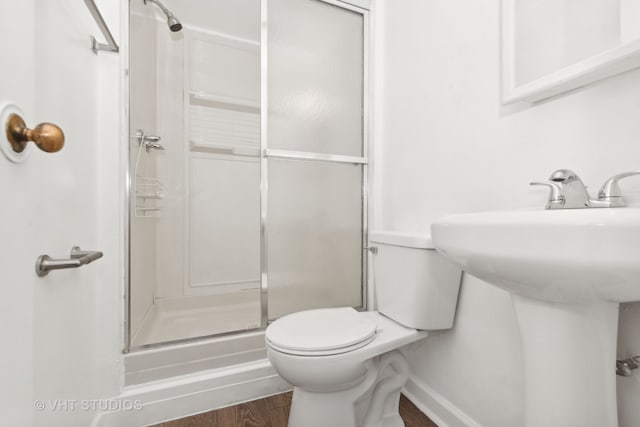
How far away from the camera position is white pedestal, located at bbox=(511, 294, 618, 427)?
562 millimetres

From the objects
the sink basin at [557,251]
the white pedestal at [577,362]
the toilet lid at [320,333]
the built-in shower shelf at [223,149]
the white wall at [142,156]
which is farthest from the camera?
the built-in shower shelf at [223,149]

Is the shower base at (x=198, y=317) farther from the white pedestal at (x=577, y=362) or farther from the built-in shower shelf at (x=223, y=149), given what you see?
the white pedestal at (x=577, y=362)

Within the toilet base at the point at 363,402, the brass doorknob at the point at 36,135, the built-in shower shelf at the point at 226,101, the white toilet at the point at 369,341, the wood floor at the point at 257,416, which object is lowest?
the wood floor at the point at 257,416

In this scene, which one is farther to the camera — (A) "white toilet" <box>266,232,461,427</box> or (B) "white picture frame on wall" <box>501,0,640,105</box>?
(A) "white toilet" <box>266,232,461,427</box>

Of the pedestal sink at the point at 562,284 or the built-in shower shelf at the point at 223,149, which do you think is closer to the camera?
the pedestal sink at the point at 562,284

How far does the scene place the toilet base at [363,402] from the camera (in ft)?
3.20

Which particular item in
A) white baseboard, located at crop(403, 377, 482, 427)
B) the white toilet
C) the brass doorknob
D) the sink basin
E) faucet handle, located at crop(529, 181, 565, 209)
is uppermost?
the brass doorknob

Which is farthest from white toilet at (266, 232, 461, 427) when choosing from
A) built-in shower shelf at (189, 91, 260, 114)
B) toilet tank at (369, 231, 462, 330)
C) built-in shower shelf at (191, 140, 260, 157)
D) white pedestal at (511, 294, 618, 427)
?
built-in shower shelf at (189, 91, 260, 114)

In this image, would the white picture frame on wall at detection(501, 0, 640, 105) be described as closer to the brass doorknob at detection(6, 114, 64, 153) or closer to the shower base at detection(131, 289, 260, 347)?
the brass doorknob at detection(6, 114, 64, 153)

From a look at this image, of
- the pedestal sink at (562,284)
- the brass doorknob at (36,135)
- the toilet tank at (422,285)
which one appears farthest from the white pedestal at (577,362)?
the brass doorknob at (36,135)

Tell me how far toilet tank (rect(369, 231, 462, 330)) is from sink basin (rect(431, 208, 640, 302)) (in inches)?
18.9

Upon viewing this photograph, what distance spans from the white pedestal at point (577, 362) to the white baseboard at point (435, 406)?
1.87 feet

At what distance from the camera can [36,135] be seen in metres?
0.48

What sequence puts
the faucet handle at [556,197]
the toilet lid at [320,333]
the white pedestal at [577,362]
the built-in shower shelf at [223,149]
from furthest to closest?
the built-in shower shelf at [223,149], the toilet lid at [320,333], the faucet handle at [556,197], the white pedestal at [577,362]
